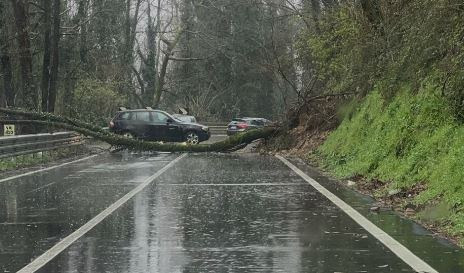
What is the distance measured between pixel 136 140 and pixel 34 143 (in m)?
5.59

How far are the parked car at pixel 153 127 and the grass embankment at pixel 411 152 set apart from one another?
1263 centimetres

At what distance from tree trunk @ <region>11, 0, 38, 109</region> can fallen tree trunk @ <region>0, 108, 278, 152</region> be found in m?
5.35

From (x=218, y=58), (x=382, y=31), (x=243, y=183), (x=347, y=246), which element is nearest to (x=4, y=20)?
(x=382, y=31)

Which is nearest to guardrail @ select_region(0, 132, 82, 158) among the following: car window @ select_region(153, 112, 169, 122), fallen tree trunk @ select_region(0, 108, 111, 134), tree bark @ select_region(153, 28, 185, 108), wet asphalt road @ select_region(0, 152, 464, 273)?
fallen tree trunk @ select_region(0, 108, 111, 134)

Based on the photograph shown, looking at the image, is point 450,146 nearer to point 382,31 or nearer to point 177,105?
point 382,31

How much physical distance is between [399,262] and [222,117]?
64086 mm

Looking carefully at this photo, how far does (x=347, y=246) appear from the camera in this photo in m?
7.70

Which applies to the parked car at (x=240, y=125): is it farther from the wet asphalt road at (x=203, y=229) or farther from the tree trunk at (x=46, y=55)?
the wet asphalt road at (x=203, y=229)

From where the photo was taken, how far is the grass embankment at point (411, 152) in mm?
10117

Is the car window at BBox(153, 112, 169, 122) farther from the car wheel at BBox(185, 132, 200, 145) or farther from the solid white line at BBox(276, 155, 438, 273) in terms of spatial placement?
the solid white line at BBox(276, 155, 438, 273)

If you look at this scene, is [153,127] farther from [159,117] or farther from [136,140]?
[136,140]

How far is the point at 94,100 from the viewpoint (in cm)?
4756

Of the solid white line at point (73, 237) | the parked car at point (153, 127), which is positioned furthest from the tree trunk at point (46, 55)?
the solid white line at point (73, 237)

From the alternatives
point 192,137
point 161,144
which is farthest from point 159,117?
point 161,144
